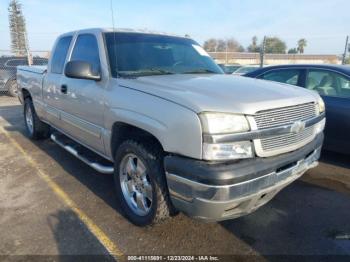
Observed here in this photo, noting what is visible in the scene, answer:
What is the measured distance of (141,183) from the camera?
327cm

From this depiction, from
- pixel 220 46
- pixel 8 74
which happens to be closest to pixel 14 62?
pixel 8 74

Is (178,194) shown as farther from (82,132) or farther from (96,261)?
(82,132)

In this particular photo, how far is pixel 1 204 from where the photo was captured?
391 cm

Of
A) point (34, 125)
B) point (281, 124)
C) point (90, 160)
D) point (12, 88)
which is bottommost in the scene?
point (12, 88)

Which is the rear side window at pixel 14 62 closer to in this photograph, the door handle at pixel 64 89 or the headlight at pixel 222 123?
the door handle at pixel 64 89

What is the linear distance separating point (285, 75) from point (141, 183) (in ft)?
11.8

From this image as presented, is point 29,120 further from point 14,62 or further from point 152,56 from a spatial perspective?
point 14,62

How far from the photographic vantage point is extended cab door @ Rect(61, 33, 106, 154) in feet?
12.1

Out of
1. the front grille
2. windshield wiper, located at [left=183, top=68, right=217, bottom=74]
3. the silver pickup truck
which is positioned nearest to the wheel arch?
the silver pickup truck

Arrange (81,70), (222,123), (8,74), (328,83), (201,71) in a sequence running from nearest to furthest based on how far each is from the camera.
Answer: (222,123) → (81,70) → (201,71) → (328,83) → (8,74)

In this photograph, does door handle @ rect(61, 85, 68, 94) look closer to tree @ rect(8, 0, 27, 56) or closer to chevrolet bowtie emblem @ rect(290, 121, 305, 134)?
chevrolet bowtie emblem @ rect(290, 121, 305, 134)

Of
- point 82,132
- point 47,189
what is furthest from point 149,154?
point 47,189

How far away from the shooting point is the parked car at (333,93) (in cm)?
481

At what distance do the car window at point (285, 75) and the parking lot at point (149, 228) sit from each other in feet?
5.30
